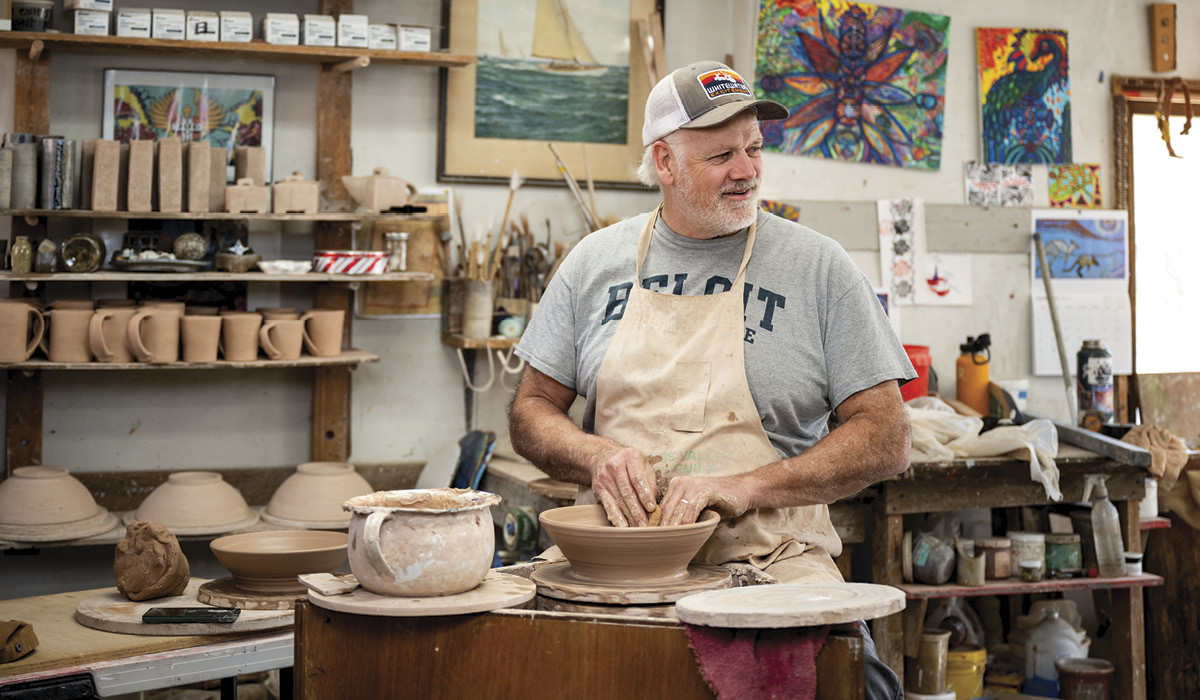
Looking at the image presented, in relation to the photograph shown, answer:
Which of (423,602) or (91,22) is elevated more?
(91,22)

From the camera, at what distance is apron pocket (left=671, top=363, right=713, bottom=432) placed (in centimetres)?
241

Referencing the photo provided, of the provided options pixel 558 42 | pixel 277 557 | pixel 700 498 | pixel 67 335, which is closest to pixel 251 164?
pixel 67 335

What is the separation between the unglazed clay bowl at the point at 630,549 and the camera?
6.54 feet

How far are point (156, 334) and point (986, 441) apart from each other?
3041 millimetres

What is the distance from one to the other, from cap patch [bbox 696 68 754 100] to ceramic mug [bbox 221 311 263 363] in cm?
232

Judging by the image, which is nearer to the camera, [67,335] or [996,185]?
[67,335]

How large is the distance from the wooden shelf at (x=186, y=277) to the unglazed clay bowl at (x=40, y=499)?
2.25ft

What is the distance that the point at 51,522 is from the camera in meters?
3.81

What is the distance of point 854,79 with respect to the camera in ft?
15.5

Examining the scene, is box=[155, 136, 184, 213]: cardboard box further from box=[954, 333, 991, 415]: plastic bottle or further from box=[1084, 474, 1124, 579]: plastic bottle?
box=[1084, 474, 1124, 579]: plastic bottle

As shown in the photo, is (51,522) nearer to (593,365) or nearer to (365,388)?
(365,388)

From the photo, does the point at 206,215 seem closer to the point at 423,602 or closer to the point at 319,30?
the point at 319,30

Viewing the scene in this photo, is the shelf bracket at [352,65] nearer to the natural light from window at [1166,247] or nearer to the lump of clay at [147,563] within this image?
the lump of clay at [147,563]

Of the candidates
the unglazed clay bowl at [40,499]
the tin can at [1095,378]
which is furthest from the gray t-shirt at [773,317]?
the tin can at [1095,378]
